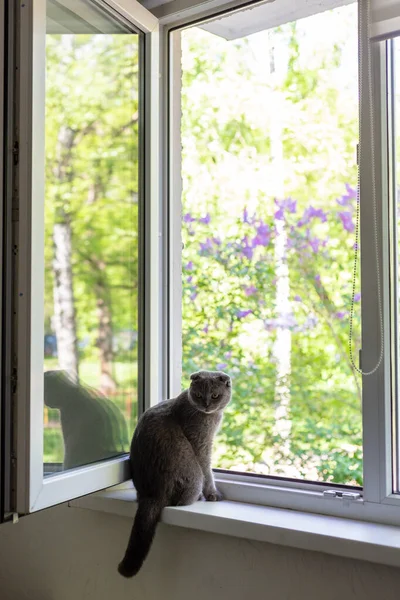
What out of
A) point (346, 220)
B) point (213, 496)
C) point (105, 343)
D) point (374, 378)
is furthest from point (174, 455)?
point (346, 220)

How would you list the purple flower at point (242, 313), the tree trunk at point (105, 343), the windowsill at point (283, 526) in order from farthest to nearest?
the purple flower at point (242, 313)
the tree trunk at point (105, 343)
the windowsill at point (283, 526)

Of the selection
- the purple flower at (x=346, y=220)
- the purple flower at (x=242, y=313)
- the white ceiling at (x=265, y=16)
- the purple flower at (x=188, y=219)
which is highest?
the white ceiling at (x=265, y=16)

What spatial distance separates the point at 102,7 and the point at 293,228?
5.16ft

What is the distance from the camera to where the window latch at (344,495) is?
148cm

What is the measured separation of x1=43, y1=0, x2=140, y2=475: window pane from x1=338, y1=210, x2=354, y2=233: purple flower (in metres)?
1.41

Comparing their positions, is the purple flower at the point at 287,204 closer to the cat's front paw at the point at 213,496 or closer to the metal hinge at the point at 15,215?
the cat's front paw at the point at 213,496

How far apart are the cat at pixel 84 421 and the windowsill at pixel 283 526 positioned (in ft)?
0.46

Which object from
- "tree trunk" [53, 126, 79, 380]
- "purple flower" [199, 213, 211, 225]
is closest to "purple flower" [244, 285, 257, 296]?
"purple flower" [199, 213, 211, 225]

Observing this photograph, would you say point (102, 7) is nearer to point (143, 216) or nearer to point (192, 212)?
point (143, 216)

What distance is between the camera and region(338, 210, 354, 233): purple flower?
288 centimetres

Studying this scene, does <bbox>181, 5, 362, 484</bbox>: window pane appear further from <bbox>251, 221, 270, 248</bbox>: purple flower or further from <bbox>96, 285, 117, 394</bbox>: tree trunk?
<bbox>96, 285, 117, 394</bbox>: tree trunk

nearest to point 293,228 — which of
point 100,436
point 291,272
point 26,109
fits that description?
point 291,272

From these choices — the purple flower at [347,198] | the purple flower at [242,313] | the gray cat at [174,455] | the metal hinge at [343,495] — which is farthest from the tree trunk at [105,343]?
the purple flower at [347,198]

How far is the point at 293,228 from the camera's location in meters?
2.98
